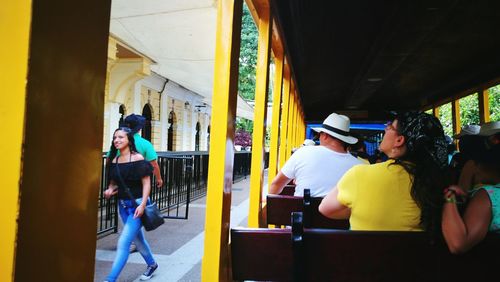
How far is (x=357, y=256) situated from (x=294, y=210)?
1455 mm

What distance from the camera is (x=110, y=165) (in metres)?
3.61

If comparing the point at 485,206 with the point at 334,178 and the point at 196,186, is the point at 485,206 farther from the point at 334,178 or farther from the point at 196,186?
the point at 196,186

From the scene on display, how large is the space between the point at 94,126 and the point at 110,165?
9.89ft

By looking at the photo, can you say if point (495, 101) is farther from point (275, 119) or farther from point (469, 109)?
point (275, 119)

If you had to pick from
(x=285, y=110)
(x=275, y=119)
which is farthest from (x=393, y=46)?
(x=275, y=119)

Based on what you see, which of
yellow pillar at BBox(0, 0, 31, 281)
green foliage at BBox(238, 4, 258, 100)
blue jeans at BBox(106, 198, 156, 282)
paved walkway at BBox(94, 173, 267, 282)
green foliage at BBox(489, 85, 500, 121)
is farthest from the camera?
green foliage at BBox(489, 85, 500, 121)

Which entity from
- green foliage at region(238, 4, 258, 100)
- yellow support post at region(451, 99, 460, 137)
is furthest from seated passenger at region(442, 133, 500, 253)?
yellow support post at region(451, 99, 460, 137)

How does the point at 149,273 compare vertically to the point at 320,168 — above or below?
below

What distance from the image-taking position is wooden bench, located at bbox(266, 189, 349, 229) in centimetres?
275

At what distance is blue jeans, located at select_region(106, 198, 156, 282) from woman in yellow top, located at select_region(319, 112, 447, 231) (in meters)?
2.32

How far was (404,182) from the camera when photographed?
1673mm

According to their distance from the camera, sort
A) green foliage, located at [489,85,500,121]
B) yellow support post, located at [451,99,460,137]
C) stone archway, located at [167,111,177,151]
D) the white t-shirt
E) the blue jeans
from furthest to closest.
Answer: stone archway, located at [167,111,177,151] → green foliage, located at [489,85,500,121] → yellow support post, located at [451,99,460,137] → the blue jeans → the white t-shirt

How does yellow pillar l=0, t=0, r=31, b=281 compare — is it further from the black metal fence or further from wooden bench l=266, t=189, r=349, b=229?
the black metal fence

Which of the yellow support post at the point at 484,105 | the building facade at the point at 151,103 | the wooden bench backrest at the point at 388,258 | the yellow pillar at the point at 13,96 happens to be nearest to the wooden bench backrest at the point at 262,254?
the wooden bench backrest at the point at 388,258
